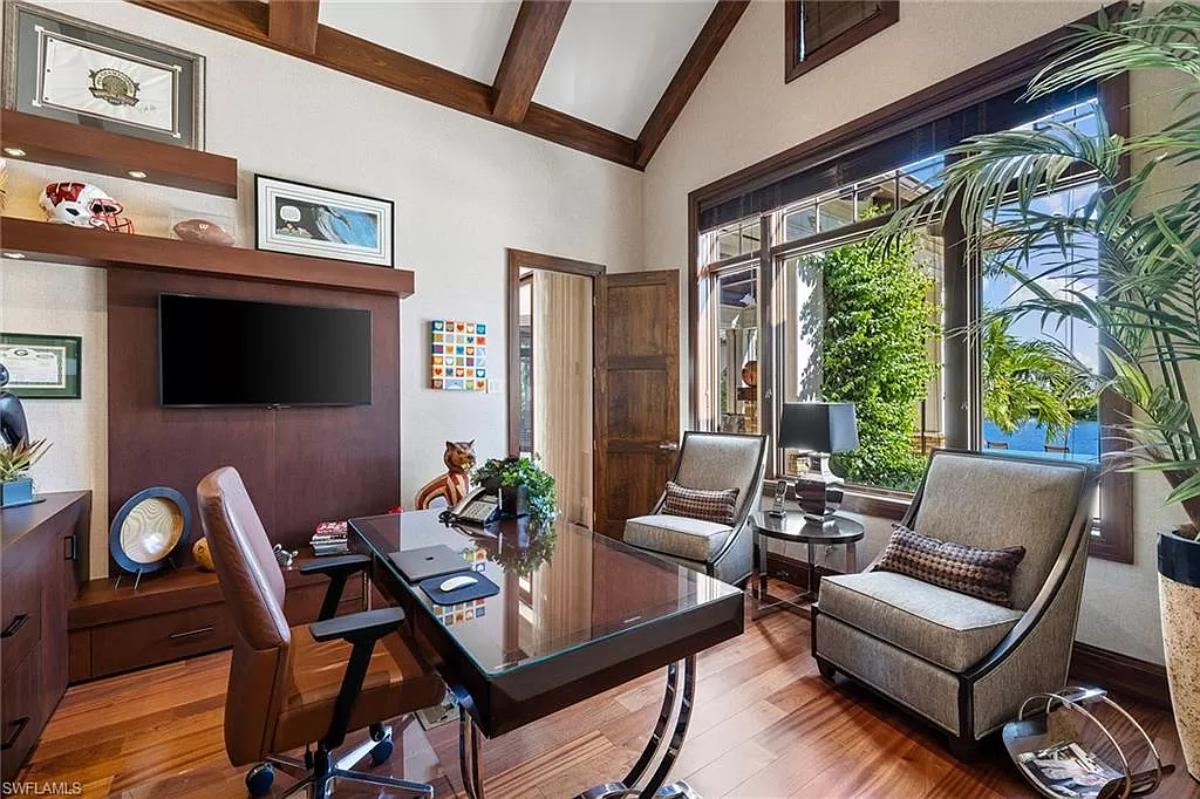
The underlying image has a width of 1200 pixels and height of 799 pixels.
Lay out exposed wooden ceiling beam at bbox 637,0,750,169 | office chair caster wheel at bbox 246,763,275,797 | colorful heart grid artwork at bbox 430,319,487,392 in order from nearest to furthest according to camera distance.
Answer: office chair caster wheel at bbox 246,763,275,797
colorful heart grid artwork at bbox 430,319,487,392
exposed wooden ceiling beam at bbox 637,0,750,169

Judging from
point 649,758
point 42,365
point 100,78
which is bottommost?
point 649,758

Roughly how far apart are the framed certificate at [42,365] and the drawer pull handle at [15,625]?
130 cm

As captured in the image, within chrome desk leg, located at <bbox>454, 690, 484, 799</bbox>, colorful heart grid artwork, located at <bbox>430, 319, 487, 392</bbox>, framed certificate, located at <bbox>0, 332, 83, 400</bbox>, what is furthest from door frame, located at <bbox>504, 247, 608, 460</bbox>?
chrome desk leg, located at <bbox>454, 690, 484, 799</bbox>

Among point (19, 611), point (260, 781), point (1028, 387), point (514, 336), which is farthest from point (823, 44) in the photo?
point (19, 611)

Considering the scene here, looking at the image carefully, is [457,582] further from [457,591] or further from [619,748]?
[619,748]

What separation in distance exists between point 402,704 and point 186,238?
2.74 metres

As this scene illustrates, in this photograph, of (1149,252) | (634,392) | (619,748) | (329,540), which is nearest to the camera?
(1149,252)

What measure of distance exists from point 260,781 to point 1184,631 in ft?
9.94

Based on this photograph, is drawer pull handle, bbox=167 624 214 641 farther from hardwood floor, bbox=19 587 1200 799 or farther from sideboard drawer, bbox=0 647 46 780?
sideboard drawer, bbox=0 647 46 780

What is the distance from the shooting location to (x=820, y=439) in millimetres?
2994

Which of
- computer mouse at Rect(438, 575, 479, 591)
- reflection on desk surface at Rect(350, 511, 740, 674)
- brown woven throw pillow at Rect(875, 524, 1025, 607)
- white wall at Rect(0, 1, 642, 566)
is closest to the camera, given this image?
reflection on desk surface at Rect(350, 511, 740, 674)

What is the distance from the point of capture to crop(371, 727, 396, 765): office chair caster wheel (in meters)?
1.86

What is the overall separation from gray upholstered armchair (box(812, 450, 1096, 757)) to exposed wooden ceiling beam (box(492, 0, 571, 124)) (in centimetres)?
363

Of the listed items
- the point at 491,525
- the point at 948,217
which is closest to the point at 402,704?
the point at 491,525
